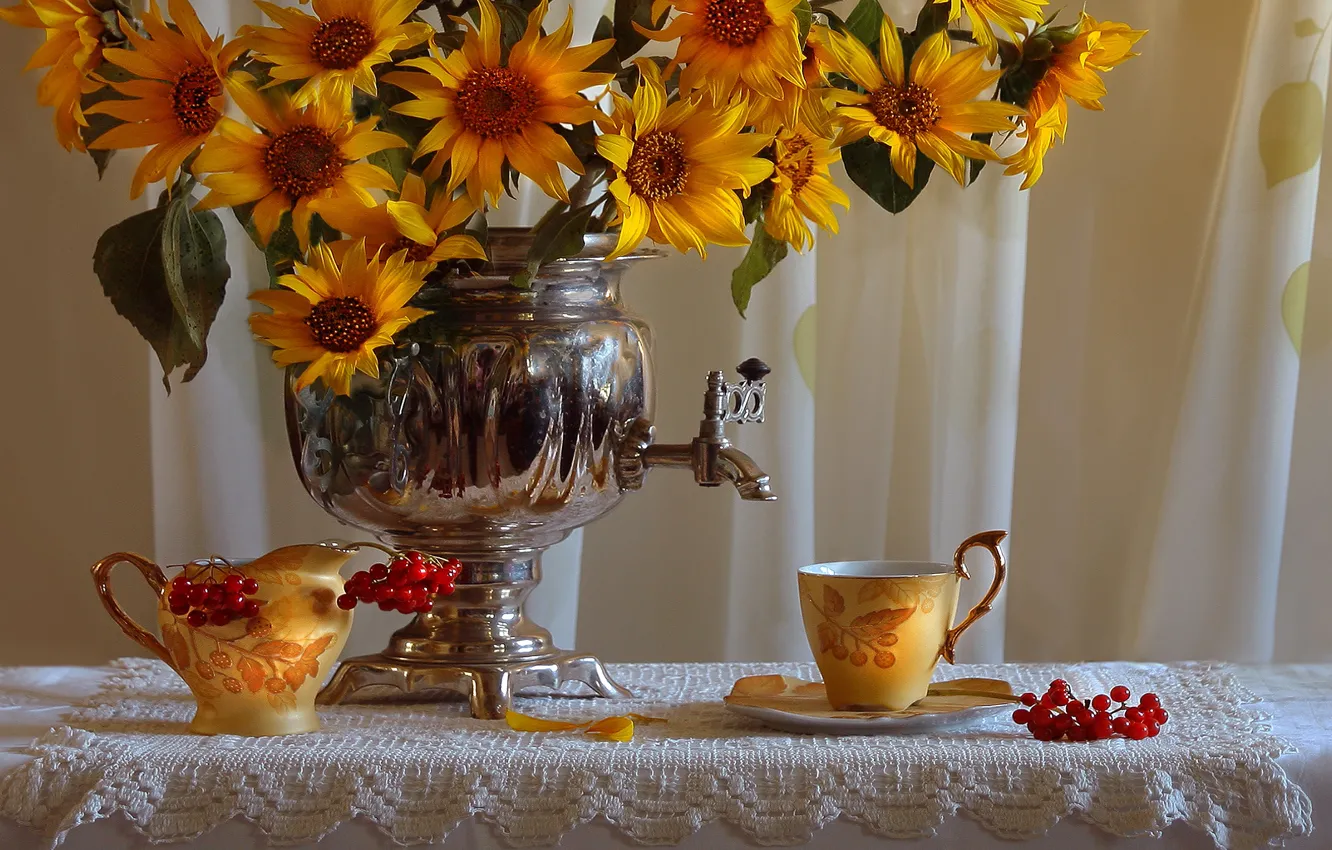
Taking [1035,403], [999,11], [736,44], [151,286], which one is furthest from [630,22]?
[1035,403]

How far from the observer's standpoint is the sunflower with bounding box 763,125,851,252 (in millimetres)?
792

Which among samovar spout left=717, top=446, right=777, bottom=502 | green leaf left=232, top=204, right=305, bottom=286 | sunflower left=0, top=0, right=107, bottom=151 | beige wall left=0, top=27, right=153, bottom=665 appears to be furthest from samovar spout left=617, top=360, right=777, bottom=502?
beige wall left=0, top=27, right=153, bottom=665

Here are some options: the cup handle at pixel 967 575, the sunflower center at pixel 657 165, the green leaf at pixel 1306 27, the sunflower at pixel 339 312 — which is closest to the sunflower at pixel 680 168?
the sunflower center at pixel 657 165

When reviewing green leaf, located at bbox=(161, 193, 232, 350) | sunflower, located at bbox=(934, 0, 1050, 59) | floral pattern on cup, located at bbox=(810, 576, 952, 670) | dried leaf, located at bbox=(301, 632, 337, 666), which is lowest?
dried leaf, located at bbox=(301, 632, 337, 666)

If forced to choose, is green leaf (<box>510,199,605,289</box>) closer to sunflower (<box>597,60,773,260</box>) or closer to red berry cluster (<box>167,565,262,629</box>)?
sunflower (<box>597,60,773,260</box>)

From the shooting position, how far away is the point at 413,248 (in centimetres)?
74

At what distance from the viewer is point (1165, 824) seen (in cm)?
64

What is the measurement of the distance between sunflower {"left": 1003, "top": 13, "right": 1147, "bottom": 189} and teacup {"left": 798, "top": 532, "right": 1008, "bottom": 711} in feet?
0.74

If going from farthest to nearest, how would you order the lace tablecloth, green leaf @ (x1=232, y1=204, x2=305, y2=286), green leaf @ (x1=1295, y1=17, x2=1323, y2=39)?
1. green leaf @ (x1=1295, y1=17, x2=1323, y2=39)
2. green leaf @ (x1=232, y1=204, x2=305, y2=286)
3. the lace tablecloth

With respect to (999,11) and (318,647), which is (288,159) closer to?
(318,647)

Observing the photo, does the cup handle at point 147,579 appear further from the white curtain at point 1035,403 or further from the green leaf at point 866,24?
the green leaf at point 866,24

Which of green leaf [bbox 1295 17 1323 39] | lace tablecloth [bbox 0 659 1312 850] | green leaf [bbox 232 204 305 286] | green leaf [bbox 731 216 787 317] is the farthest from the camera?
green leaf [bbox 1295 17 1323 39]

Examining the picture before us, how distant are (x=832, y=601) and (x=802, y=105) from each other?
10.5 inches

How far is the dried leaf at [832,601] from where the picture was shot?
773mm
